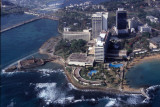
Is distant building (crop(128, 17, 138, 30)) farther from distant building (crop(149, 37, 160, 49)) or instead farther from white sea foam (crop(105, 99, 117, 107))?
white sea foam (crop(105, 99, 117, 107))

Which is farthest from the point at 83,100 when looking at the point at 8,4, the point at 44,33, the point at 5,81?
the point at 8,4

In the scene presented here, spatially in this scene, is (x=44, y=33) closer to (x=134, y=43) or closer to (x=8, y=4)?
Answer: (x=134, y=43)

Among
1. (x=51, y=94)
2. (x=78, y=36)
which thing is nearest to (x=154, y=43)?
(x=78, y=36)

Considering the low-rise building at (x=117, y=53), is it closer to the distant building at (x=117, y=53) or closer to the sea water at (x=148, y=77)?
the distant building at (x=117, y=53)

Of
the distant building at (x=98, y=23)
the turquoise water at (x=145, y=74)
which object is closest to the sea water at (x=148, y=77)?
the turquoise water at (x=145, y=74)

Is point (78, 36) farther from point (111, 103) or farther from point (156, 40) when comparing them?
point (111, 103)

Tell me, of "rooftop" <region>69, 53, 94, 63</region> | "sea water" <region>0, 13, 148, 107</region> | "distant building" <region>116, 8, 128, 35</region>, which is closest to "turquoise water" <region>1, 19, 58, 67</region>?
"sea water" <region>0, 13, 148, 107</region>

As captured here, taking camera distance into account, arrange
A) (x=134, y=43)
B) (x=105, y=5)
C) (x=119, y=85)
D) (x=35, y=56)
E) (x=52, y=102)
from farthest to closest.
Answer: (x=105, y=5)
(x=134, y=43)
(x=35, y=56)
(x=119, y=85)
(x=52, y=102)

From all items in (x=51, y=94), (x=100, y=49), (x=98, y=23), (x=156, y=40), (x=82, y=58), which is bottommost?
(x=51, y=94)
